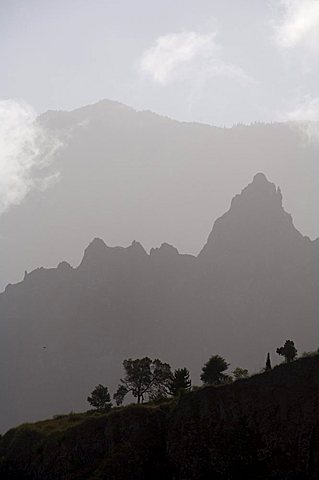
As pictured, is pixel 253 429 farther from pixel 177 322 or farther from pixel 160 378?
pixel 177 322

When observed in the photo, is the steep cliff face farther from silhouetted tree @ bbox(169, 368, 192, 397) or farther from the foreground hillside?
silhouetted tree @ bbox(169, 368, 192, 397)

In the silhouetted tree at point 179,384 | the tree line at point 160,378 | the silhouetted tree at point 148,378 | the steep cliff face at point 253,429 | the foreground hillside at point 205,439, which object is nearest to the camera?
the steep cliff face at point 253,429

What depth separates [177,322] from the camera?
185500 millimetres

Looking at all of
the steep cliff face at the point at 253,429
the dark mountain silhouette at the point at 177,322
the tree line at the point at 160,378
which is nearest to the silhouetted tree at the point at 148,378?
the tree line at the point at 160,378

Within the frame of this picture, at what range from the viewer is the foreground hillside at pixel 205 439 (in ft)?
145

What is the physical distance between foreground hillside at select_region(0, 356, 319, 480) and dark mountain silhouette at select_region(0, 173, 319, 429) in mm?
111215

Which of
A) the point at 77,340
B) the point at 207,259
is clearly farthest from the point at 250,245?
the point at 77,340

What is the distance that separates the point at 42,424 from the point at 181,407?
74.2 feet

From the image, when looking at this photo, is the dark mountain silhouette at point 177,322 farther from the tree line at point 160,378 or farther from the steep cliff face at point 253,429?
the steep cliff face at point 253,429

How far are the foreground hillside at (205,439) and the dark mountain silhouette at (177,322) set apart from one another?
365 ft

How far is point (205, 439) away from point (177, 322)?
137m

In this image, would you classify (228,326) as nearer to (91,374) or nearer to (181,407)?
(91,374)

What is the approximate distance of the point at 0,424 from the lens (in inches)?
6427

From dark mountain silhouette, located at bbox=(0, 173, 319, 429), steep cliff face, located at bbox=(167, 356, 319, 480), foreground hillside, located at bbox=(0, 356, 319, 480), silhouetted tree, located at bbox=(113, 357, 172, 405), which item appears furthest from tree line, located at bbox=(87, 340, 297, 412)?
dark mountain silhouette, located at bbox=(0, 173, 319, 429)
